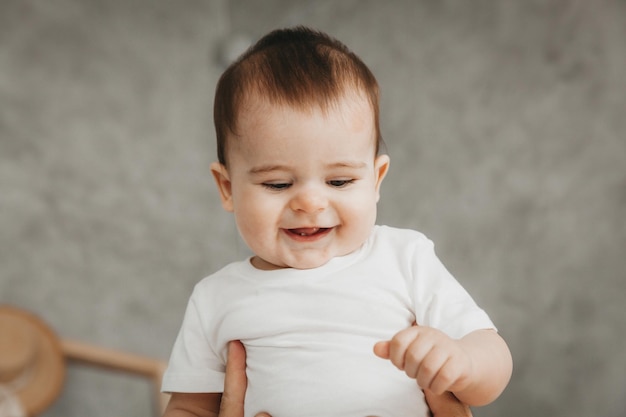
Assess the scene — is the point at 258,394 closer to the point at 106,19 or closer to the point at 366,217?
the point at 366,217

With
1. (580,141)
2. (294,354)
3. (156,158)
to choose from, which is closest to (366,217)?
(294,354)

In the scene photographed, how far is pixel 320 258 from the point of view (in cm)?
88

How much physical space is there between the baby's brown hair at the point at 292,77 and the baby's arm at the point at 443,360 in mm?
317

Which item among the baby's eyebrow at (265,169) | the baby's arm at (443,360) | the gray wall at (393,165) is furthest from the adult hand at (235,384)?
the gray wall at (393,165)

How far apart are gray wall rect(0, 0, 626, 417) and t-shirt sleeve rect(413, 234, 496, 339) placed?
2.96 ft

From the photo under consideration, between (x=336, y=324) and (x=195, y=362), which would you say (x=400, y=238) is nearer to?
(x=336, y=324)

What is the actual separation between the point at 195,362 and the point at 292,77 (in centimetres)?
44

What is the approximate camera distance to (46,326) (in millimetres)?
2020

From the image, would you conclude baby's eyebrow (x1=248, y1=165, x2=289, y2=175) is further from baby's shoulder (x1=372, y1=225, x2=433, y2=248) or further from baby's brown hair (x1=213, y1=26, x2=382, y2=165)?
baby's shoulder (x1=372, y1=225, x2=433, y2=248)

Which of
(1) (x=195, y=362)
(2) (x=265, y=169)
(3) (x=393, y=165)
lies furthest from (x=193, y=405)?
(3) (x=393, y=165)

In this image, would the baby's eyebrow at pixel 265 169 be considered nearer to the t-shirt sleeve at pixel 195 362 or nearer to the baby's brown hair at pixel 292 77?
the baby's brown hair at pixel 292 77

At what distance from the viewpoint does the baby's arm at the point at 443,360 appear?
65 cm

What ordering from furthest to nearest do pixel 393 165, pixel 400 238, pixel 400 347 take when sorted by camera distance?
pixel 393 165 → pixel 400 238 → pixel 400 347

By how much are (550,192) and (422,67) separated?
0.53 metres
